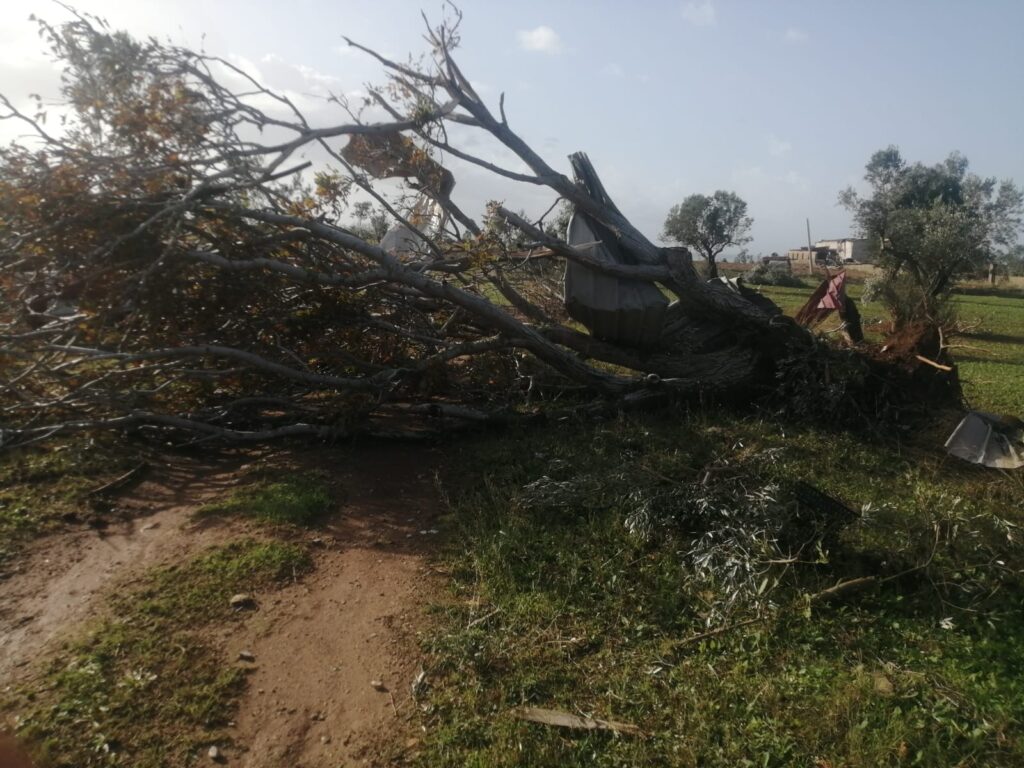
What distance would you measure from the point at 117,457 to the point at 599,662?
435 cm

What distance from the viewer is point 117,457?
554 cm

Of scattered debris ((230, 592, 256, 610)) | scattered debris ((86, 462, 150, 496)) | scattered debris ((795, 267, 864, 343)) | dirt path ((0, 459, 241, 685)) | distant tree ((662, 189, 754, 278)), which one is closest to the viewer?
dirt path ((0, 459, 241, 685))

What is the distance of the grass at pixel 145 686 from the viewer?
2648 millimetres

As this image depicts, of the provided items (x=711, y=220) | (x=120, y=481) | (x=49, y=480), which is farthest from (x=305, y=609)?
(x=711, y=220)

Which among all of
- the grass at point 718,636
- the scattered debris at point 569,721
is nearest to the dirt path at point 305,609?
the grass at point 718,636

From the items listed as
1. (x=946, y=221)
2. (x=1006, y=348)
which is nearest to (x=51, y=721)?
(x=1006, y=348)

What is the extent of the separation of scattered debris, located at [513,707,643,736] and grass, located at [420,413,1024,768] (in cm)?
3

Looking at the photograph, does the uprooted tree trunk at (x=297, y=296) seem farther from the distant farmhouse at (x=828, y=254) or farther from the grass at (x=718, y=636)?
the distant farmhouse at (x=828, y=254)

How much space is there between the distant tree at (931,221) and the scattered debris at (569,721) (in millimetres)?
13497

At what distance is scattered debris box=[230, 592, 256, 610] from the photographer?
3.57 m

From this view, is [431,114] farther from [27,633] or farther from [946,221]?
[946,221]

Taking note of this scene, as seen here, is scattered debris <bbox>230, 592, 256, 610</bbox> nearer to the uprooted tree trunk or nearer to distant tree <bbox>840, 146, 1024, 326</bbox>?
the uprooted tree trunk

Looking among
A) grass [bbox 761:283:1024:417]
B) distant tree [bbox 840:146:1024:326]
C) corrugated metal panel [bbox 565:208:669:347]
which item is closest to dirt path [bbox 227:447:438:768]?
corrugated metal panel [bbox 565:208:669:347]

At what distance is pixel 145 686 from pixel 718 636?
8.37 ft
